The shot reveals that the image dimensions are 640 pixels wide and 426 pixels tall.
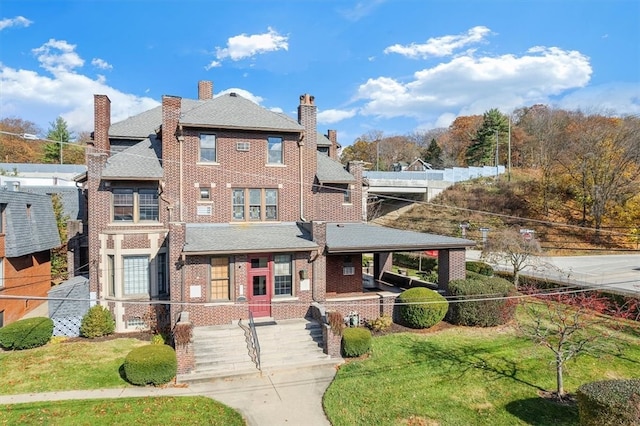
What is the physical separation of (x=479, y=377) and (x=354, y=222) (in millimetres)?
11230

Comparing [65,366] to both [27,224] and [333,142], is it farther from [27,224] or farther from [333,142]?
[333,142]

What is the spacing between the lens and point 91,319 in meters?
17.2

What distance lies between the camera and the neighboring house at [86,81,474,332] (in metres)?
17.2

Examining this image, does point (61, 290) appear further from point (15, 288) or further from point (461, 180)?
point (461, 180)

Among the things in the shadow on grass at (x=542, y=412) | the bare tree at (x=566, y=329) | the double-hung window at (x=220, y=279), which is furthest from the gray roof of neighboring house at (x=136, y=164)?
the bare tree at (x=566, y=329)

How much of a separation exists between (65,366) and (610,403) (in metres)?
16.8

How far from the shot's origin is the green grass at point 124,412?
10.5 meters

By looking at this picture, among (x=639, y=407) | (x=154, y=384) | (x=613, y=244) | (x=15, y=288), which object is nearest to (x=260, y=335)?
(x=154, y=384)

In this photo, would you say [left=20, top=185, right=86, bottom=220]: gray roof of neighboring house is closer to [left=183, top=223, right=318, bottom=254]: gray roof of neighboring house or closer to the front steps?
[left=183, top=223, right=318, bottom=254]: gray roof of neighboring house

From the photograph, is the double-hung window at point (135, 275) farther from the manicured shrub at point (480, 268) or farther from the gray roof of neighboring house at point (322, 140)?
the manicured shrub at point (480, 268)

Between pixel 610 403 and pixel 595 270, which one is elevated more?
pixel 610 403

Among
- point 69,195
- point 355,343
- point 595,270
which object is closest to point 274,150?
point 355,343

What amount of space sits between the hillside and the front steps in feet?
101

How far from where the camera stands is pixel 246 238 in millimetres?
17750
